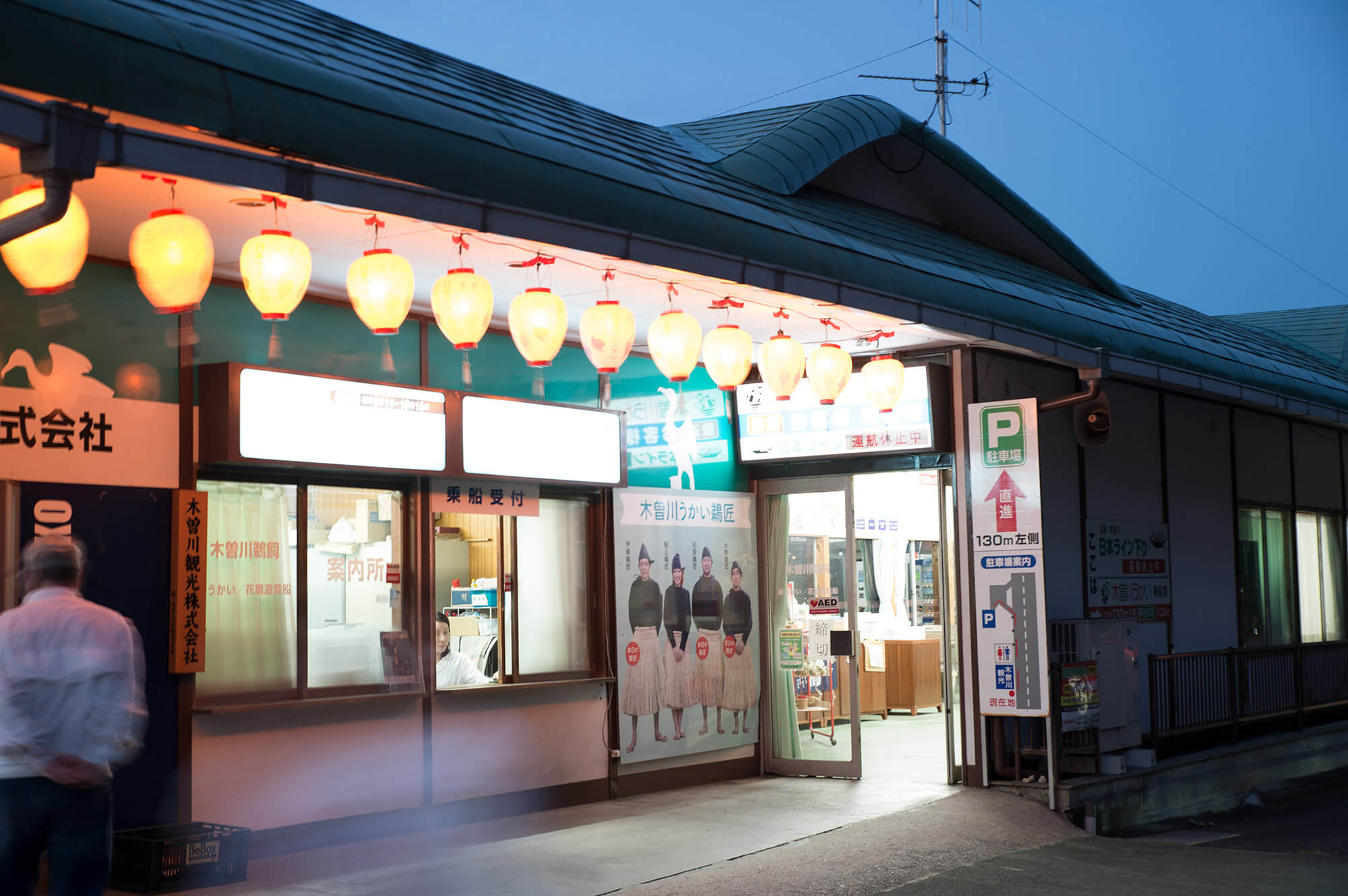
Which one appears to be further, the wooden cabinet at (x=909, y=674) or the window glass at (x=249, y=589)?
the wooden cabinet at (x=909, y=674)

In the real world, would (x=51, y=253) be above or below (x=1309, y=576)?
above

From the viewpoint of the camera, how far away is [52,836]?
509 cm

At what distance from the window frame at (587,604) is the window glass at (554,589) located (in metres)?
0.04

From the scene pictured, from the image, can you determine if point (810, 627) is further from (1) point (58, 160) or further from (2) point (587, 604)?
(1) point (58, 160)

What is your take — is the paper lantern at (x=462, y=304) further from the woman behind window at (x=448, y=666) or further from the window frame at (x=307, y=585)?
the woman behind window at (x=448, y=666)

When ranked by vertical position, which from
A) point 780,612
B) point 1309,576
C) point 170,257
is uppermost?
point 170,257

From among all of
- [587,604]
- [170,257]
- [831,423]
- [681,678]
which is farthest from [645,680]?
[170,257]

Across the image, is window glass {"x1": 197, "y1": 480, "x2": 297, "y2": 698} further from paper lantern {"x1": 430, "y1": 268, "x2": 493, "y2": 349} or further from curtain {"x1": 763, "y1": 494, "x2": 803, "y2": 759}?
curtain {"x1": 763, "y1": 494, "x2": 803, "y2": 759}

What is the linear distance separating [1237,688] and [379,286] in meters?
10.6

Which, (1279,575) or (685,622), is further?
(1279,575)

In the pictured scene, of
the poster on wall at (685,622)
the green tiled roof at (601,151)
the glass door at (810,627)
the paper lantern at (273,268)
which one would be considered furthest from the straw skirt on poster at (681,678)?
the paper lantern at (273,268)

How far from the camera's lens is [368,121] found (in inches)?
225

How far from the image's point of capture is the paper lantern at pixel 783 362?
31.7 ft

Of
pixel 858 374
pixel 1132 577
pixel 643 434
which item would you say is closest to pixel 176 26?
pixel 643 434
